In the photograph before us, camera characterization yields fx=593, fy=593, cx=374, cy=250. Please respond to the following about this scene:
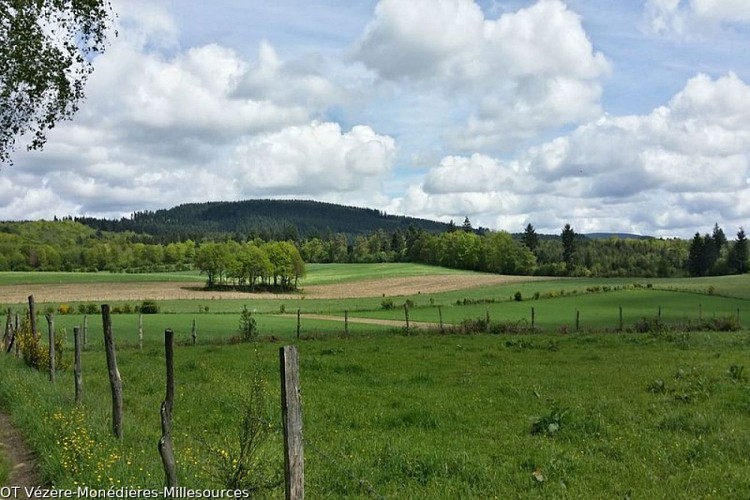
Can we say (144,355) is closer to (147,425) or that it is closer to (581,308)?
(147,425)

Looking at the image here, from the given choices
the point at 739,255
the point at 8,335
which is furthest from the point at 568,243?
the point at 8,335

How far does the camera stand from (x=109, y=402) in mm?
14695

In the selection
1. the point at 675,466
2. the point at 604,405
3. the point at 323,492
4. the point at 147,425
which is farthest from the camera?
the point at 604,405

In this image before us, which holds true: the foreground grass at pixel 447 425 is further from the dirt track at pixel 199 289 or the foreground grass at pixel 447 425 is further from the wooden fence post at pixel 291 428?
the dirt track at pixel 199 289

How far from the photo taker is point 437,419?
570 inches

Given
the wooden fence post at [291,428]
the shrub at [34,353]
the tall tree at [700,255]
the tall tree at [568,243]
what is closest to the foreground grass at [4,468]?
the wooden fence post at [291,428]

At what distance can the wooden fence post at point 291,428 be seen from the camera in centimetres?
586

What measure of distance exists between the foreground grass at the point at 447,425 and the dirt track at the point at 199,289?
80364 mm

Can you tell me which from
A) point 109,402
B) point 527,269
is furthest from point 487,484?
point 527,269

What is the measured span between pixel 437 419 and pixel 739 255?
145 meters

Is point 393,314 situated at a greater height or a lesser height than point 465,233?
lesser

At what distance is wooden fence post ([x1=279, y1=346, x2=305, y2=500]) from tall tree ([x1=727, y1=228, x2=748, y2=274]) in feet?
502

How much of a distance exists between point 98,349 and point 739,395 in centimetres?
3396

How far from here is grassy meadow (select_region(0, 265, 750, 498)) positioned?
927 cm
